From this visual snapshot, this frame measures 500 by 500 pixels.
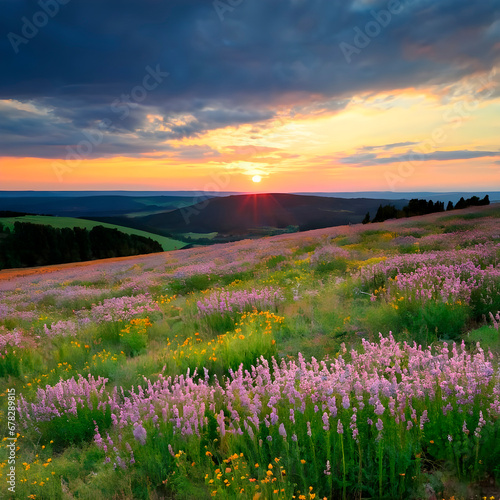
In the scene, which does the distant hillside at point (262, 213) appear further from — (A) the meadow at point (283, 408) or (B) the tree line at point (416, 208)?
(A) the meadow at point (283, 408)

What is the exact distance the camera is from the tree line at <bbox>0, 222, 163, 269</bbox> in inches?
2554

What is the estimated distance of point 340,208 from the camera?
154 meters

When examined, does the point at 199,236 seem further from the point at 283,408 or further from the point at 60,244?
the point at 283,408

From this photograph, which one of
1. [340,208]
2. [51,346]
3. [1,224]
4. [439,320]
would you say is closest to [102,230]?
[1,224]

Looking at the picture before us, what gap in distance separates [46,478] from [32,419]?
177 cm

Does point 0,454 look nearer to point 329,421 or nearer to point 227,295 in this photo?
point 329,421

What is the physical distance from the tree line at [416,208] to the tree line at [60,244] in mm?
45654

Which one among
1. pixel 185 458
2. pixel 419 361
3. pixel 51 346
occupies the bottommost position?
pixel 51 346

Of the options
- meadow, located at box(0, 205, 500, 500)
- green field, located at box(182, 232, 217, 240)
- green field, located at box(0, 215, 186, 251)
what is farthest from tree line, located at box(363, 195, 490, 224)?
meadow, located at box(0, 205, 500, 500)

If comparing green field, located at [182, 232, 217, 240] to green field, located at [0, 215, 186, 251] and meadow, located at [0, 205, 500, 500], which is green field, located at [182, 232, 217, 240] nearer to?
green field, located at [0, 215, 186, 251]

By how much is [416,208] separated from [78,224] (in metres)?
65.4

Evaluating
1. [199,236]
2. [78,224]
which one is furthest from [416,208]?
[78,224]

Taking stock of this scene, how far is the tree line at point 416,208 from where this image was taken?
186 feet

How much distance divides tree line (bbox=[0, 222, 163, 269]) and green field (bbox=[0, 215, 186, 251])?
1341 millimetres
